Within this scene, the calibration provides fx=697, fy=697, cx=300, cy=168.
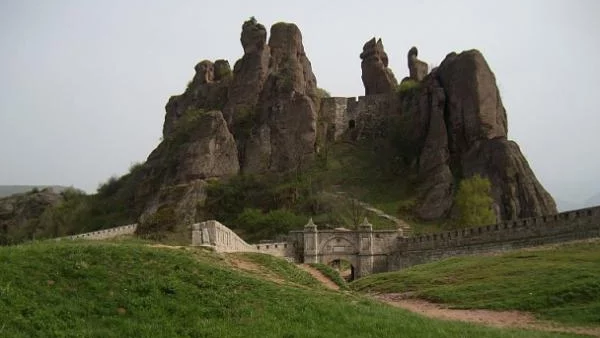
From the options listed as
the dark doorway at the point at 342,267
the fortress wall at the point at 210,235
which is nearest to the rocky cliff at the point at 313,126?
the dark doorway at the point at 342,267

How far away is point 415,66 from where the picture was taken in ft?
270

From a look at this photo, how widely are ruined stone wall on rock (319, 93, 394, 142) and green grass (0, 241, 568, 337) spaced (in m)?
61.4

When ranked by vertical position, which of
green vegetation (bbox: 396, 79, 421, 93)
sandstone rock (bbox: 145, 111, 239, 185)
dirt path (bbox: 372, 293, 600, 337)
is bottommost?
dirt path (bbox: 372, 293, 600, 337)

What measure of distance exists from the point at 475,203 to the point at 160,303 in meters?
45.5

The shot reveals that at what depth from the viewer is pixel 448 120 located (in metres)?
69.4

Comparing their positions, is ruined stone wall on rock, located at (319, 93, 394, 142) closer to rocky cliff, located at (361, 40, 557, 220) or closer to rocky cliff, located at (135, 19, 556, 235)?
rocky cliff, located at (135, 19, 556, 235)

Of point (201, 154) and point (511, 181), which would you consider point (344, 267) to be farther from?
point (201, 154)

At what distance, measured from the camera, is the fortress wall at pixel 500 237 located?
35.2 metres

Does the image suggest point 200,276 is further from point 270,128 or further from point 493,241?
point 270,128

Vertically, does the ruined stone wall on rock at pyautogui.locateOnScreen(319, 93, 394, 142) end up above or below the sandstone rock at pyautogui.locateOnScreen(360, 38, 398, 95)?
below

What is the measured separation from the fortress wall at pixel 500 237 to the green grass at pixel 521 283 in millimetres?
3762

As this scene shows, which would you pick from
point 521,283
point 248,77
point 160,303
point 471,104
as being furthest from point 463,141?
point 160,303

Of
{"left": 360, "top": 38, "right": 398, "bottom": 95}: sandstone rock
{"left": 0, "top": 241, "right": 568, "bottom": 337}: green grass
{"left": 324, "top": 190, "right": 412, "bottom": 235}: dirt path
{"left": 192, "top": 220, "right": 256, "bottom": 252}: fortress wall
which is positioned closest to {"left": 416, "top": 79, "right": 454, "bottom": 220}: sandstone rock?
{"left": 324, "top": 190, "right": 412, "bottom": 235}: dirt path

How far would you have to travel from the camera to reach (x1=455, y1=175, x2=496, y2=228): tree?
56344mm
